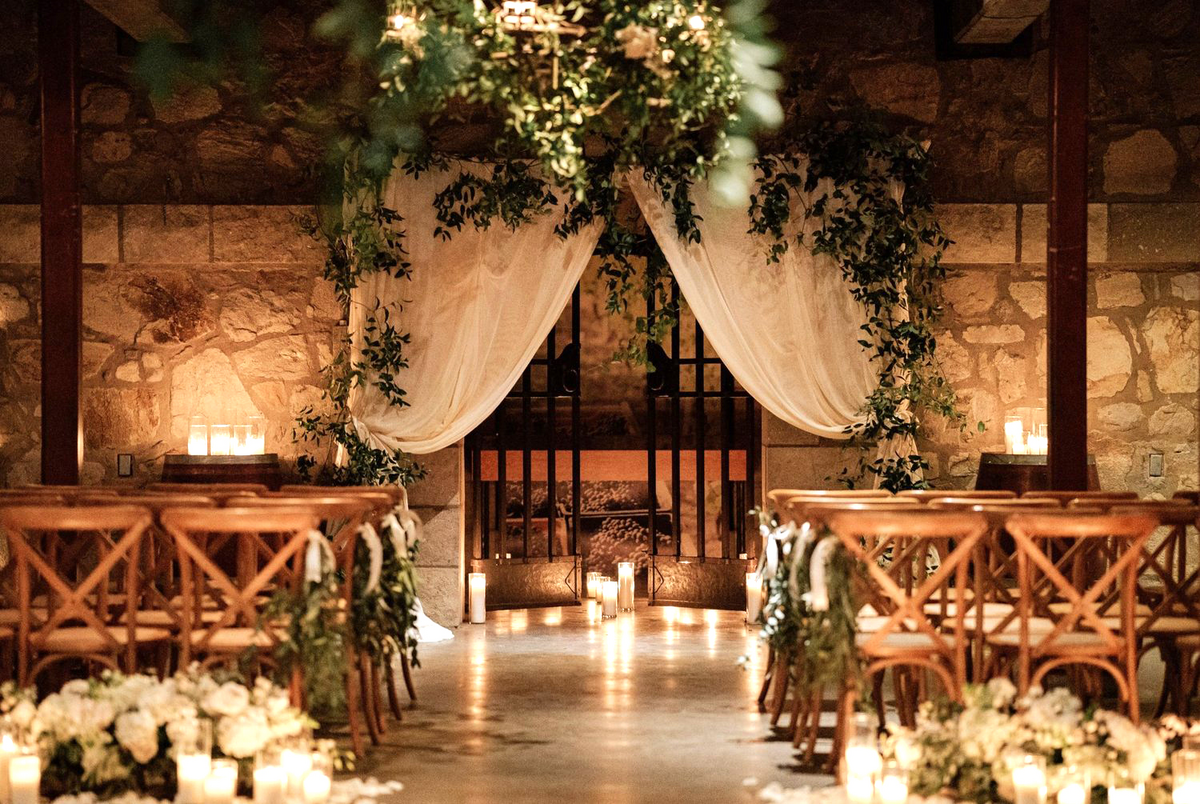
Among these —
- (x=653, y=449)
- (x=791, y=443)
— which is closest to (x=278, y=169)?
(x=653, y=449)

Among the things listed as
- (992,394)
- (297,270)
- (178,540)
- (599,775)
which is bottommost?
(599,775)

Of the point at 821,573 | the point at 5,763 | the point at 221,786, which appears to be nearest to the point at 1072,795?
the point at 821,573

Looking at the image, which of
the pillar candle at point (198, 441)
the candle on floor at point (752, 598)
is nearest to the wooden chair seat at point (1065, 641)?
the candle on floor at point (752, 598)

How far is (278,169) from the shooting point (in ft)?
26.2

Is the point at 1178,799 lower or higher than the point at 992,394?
lower

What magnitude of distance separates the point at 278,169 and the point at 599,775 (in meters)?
4.70

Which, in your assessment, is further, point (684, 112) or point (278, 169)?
point (278, 169)

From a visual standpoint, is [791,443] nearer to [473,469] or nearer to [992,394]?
[992,394]

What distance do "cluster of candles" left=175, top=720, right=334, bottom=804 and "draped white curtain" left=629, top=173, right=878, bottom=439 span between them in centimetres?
433

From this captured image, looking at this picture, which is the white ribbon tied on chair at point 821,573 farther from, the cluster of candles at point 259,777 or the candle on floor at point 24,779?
the candle on floor at point 24,779

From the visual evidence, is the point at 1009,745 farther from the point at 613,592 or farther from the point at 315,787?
the point at 613,592

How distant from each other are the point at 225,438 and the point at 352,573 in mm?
2998

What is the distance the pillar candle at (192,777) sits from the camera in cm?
379

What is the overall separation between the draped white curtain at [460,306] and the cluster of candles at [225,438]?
562mm
